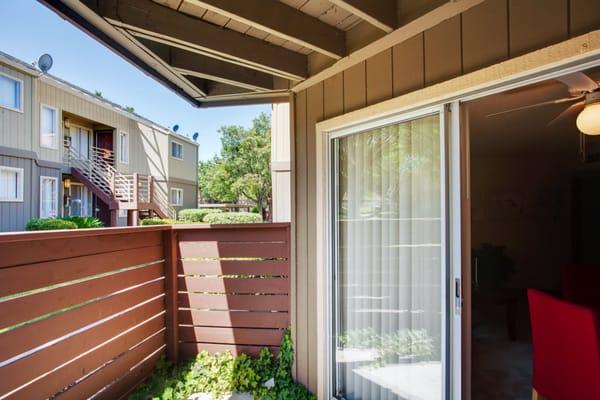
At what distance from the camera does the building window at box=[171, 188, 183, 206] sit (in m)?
12.5

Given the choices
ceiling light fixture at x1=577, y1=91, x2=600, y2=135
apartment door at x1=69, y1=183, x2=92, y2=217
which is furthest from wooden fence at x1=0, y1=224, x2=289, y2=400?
apartment door at x1=69, y1=183, x2=92, y2=217

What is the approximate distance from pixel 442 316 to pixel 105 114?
11325 mm

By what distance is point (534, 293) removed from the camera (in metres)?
Result: 1.85

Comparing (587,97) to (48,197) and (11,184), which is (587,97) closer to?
(11,184)

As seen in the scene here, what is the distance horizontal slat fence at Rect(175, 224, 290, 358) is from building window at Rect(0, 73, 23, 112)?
7036 millimetres

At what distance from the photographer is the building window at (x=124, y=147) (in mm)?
10719

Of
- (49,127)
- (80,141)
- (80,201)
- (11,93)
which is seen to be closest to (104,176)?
(80,201)

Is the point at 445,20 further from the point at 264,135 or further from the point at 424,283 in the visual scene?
the point at 264,135

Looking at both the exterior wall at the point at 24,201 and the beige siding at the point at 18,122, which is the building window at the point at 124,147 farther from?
the beige siding at the point at 18,122

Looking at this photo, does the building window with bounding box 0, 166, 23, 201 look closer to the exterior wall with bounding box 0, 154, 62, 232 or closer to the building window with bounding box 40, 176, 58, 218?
the exterior wall with bounding box 0, 154, 62, 232

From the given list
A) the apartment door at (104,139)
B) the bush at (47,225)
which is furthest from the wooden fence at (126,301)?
the apartment door at (104,139)

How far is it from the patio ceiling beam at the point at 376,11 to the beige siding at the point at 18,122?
8.44 m

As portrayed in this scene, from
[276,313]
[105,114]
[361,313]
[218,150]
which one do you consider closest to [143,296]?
[276,313]

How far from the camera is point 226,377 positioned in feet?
8.48
